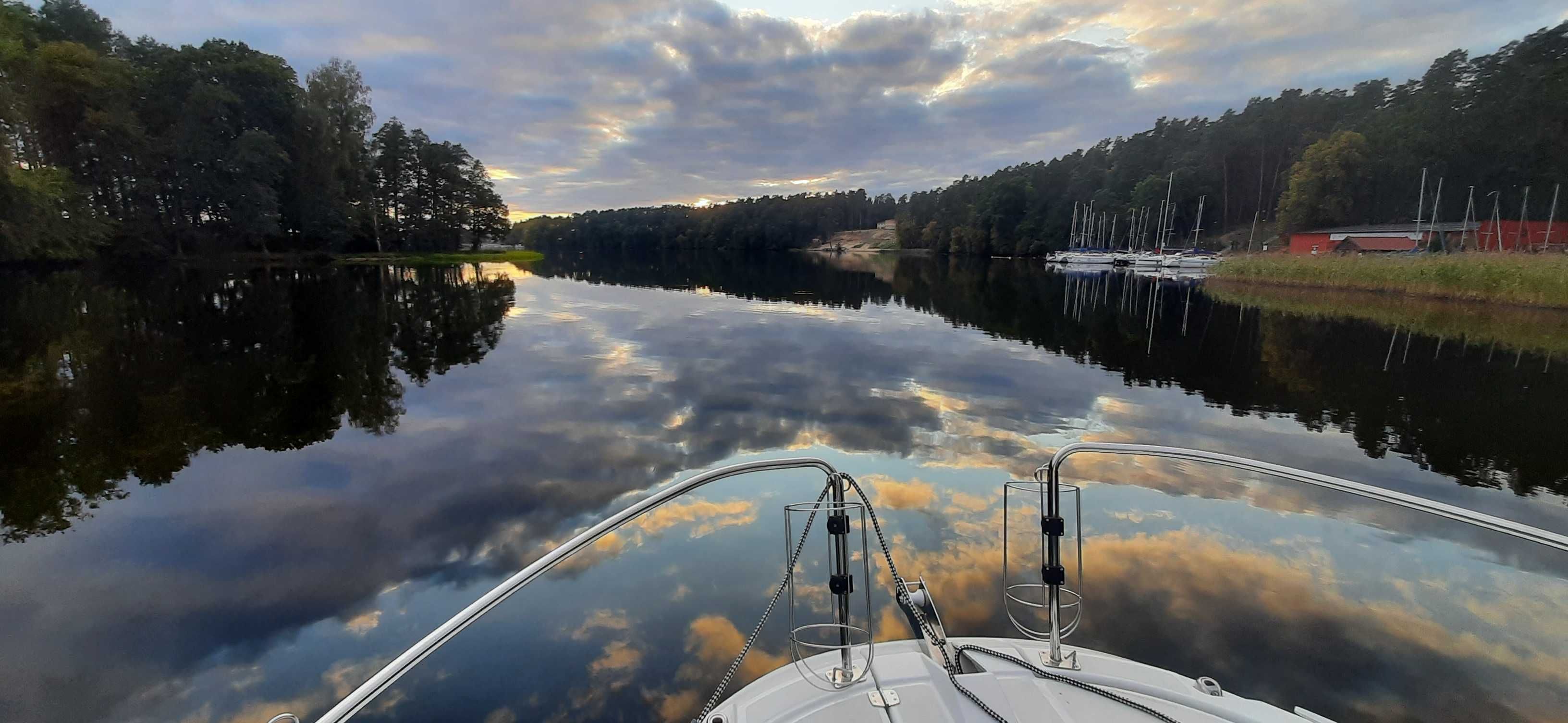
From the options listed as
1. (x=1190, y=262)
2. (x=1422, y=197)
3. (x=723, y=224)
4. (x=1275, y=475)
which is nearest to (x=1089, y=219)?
(x=1422, y=197)

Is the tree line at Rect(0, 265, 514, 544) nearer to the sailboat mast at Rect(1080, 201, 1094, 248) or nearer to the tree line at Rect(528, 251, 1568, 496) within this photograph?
the tree line at Rect(528, 251, 1568, 496)

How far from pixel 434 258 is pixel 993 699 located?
68221mm

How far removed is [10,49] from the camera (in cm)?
3428

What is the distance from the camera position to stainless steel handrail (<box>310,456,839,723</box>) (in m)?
2.14

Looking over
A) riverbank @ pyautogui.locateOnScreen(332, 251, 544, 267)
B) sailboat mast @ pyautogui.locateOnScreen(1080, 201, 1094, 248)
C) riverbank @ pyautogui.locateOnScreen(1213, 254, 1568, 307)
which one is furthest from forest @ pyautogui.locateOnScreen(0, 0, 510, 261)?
sailboat mast @ pyautogui.locateOnScreen(1080, 201, 1094, 248)

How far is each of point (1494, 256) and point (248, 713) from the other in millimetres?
39539

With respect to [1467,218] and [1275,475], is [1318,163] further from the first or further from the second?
[1275,475]

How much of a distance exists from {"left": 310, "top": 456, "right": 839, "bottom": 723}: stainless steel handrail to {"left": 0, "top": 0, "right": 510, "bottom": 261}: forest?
46160 mm

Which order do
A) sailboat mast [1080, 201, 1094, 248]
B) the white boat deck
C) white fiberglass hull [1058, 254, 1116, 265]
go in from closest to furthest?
the white boat deck
white fiberglass hull [1058, 254, 1116, 265]
sailboat mast [1080, 201, 1094, 248]

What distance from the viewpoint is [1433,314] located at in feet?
78.1

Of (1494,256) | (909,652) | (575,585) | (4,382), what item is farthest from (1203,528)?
(1494,256)

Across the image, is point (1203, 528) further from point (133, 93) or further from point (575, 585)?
point (133, 93)

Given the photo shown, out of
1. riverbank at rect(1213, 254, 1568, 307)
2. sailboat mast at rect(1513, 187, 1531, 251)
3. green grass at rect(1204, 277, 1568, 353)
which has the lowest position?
green grass at rect(1204, 277, 1568, 353)

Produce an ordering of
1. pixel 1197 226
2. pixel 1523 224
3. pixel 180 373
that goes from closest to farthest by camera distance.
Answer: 1. pixel 180 373
2. pixel 1523 224
3. pixel 1197 226
